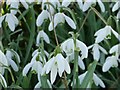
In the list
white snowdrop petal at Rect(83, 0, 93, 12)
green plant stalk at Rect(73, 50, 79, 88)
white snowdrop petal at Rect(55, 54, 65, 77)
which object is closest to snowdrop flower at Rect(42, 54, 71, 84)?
white snowdrop petal at Rect(55, 54, 65, 77)

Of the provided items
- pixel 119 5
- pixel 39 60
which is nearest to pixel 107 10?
pixel 119 5

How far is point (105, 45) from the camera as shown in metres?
1.79

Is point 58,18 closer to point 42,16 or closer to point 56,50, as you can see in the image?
point 42,16

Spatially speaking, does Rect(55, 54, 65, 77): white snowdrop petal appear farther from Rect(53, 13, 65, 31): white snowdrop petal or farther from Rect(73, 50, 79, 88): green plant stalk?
Rect(53, 13, 65, 31): white snowdrop petal

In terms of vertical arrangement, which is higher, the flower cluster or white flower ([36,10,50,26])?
white flower ([36,10,50,26])

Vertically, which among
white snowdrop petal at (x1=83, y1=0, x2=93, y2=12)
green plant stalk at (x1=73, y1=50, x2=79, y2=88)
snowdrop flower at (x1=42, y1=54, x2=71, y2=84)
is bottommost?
green plant stalk at (x1=73, y1=50, x2=79, y2=88)

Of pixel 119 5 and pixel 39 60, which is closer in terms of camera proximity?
pixel 39 60

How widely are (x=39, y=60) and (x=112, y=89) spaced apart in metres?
0.36

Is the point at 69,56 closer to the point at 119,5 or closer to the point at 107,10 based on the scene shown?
the point at 119,5

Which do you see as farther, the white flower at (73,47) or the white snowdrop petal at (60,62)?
the white flower at (73,47)

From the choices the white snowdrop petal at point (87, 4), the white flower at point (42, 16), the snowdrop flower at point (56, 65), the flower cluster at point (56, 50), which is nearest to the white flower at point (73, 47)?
the flower cluster at point (56, 50)

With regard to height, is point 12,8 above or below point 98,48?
above

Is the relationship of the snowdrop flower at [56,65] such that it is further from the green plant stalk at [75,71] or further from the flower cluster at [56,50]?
the green plant stalk at [75,71]

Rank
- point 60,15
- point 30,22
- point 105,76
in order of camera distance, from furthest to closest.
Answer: point 30,22, point 105,76, point 60,15
